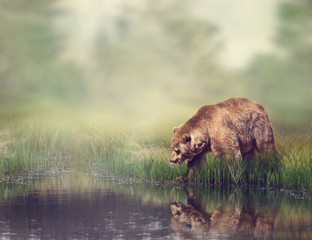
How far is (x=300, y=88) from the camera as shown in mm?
23516

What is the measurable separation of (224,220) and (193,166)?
3.61 metres

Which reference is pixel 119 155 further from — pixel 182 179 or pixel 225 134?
pixel 225 134

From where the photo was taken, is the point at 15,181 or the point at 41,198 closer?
the point at 41,198

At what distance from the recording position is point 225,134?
11.0 meters

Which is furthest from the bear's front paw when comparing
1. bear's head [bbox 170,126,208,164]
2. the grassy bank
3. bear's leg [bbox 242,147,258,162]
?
bear's leg [bbox 242,147,258,162]

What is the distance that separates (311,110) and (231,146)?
11612mm

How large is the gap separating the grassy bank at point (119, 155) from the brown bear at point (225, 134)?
25 cm

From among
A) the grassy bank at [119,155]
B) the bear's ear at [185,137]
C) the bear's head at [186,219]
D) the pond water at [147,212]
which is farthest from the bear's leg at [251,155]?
the bear's head at [186,219]

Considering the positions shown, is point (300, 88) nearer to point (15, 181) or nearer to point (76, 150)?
point (76, 150)

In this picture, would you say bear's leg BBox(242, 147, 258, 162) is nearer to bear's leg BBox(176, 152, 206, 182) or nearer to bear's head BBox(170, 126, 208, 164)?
bear's leg BBox(176, 152, 206, 182)

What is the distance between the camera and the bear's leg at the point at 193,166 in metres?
11.2

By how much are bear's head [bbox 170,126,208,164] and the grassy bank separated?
1.39ft

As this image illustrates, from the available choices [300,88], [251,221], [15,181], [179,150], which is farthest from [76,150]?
[300,88]

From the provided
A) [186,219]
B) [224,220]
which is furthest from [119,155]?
[224,220]
